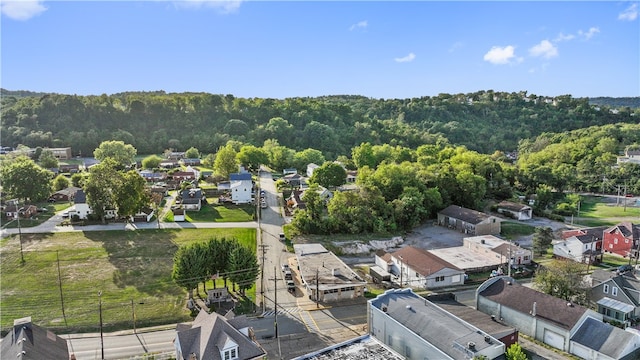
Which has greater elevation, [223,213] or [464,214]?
[464,214]

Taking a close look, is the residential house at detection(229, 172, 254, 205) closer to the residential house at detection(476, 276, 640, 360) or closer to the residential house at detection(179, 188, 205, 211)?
the residential house at detection(179, 188, 205, 211)

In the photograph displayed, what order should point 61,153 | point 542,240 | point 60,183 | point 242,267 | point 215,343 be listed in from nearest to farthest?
point 215,343
point 242,267
point 542,240
point 60,183
point 61,153

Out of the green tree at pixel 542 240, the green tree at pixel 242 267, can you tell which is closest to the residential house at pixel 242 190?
the green tree at pixel 242 267

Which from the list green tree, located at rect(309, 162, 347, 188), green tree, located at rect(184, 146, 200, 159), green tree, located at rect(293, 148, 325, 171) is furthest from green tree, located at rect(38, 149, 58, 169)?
green tree, located at rect(309, 162, 347, 188)

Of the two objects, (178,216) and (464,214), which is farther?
(464,214)

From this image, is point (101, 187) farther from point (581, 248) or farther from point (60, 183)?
point (581, 248)

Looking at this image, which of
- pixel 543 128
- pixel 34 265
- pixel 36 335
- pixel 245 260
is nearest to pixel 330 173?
pixel 245 260

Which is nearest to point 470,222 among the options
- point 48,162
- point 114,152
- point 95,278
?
point 95,278
